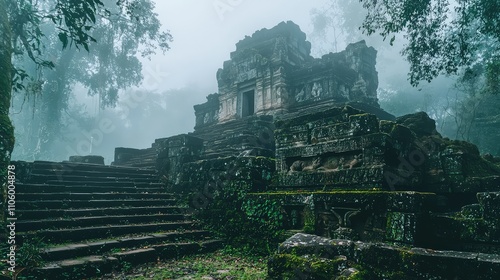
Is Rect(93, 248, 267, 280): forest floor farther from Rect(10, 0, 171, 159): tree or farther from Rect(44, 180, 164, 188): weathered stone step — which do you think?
Rect(10, 0, 171, 159): tree

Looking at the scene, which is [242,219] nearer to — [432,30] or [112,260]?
[112,260]

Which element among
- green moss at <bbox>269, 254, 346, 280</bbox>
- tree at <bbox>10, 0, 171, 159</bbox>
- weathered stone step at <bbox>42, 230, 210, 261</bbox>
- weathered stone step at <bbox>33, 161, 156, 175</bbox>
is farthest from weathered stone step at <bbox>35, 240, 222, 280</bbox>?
tree at <bbox>10, 0, 171, 159</bbox>

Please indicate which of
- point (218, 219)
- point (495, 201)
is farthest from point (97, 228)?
point (495, 201)

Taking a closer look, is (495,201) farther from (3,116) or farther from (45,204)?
(45,204)

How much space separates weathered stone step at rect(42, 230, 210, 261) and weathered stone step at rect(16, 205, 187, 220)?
137 centimetres

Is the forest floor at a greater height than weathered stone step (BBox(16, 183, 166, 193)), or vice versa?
weathered stone step (BBox(16, 183, 166, 193))

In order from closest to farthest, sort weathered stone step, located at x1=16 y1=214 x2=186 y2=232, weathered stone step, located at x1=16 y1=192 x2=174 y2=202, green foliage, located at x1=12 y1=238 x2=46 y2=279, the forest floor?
1. green foliage, located at x1=12 y1=238 x2=46 y2=279
2. the forest floor
3. weathered stone step, located at x1=16 y1=214 x2=186 y2=232
4. weathered stone step, located at x1=16 y1=192 x2=174 y2=202

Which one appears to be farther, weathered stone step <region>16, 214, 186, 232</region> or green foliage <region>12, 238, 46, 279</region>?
weathered stone step <region>16, 214, 186, 232</region>

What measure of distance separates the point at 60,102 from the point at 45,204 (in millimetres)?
30193

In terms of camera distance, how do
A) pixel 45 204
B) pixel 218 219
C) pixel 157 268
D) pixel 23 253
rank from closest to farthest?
pixel 23 253, pixel 157 268, pixel 45 204, pixel 218 219

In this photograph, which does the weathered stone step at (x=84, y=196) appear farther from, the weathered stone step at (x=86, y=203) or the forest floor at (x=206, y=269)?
the forest floor at (x=206, y=269)

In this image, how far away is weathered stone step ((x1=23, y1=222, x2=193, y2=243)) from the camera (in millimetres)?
5508

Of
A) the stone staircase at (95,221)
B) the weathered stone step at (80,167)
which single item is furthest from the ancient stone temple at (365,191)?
the stone staircase at (95,221)

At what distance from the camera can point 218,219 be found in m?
7.54
